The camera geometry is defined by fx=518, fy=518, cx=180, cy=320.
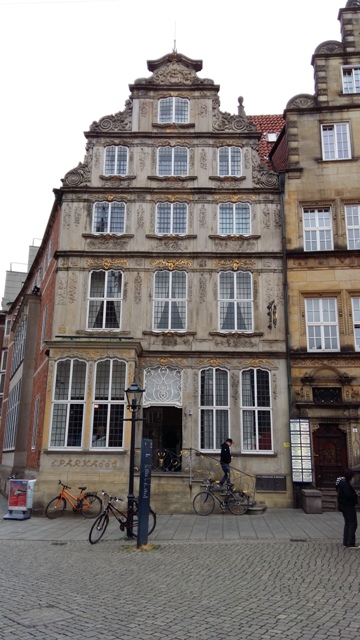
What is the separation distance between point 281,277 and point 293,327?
7.12ft

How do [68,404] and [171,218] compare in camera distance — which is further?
[171,218]

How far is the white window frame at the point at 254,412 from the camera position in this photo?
1970 centimetres

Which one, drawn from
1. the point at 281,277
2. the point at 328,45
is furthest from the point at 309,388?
the point at 328,45

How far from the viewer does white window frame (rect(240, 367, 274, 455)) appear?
19703mm

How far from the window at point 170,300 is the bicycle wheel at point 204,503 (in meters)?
6.62

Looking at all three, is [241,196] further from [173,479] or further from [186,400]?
[173,479]

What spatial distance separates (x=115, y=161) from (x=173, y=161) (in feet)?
8.47

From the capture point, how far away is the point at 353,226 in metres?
21.4

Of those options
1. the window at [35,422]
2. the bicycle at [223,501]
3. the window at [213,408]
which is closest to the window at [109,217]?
the window at [213,408]

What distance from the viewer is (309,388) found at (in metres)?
19.9

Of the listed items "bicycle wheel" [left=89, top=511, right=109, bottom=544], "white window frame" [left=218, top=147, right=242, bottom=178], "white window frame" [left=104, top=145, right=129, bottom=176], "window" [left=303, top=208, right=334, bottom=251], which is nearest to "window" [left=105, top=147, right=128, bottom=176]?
"white window frame" [left=104, top=145, right=129, bottom=176]

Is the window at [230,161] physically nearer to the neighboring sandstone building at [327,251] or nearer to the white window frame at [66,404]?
the neighboring sandstone building at [327,251]

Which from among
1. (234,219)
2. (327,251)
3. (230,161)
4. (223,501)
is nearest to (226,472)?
(223,501)

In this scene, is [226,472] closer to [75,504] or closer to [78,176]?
[75,504]
